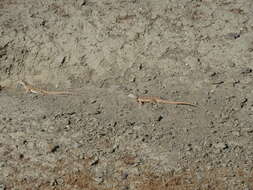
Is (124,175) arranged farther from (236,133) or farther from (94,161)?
(236,133)

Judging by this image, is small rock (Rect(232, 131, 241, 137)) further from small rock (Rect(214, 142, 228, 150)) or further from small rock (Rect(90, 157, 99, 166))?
small rock (Rect(90, 157, 99, 166))

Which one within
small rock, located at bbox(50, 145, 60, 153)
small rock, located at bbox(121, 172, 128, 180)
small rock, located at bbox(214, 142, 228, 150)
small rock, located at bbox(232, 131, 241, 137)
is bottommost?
small rock, located at bbox(50, 145, 60, 153)

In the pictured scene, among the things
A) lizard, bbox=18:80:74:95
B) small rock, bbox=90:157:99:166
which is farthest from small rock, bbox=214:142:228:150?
lizard, bbox=18:80:74:95

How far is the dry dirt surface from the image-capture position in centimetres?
468

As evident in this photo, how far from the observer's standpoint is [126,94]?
19.0 feet

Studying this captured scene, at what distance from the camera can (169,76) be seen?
5988mm

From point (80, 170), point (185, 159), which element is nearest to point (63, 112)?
point (80, 170)

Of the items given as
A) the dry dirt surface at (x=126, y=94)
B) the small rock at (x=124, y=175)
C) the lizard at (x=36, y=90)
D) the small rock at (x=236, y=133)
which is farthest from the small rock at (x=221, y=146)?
the lizard at (x=36, y=90)

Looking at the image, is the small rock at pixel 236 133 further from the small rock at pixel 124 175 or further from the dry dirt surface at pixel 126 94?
the small rock at pixel 124 175

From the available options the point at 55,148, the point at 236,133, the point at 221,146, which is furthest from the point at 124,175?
the point at 236,133

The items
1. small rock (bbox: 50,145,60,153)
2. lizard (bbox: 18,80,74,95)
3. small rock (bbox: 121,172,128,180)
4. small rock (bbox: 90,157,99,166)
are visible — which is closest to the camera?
small rock (bbox: 121,172,128,180)

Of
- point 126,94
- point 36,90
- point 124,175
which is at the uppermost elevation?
point 124,175

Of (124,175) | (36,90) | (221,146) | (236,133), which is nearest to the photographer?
(124,175)

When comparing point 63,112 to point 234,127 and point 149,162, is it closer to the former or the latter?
point 149,162
